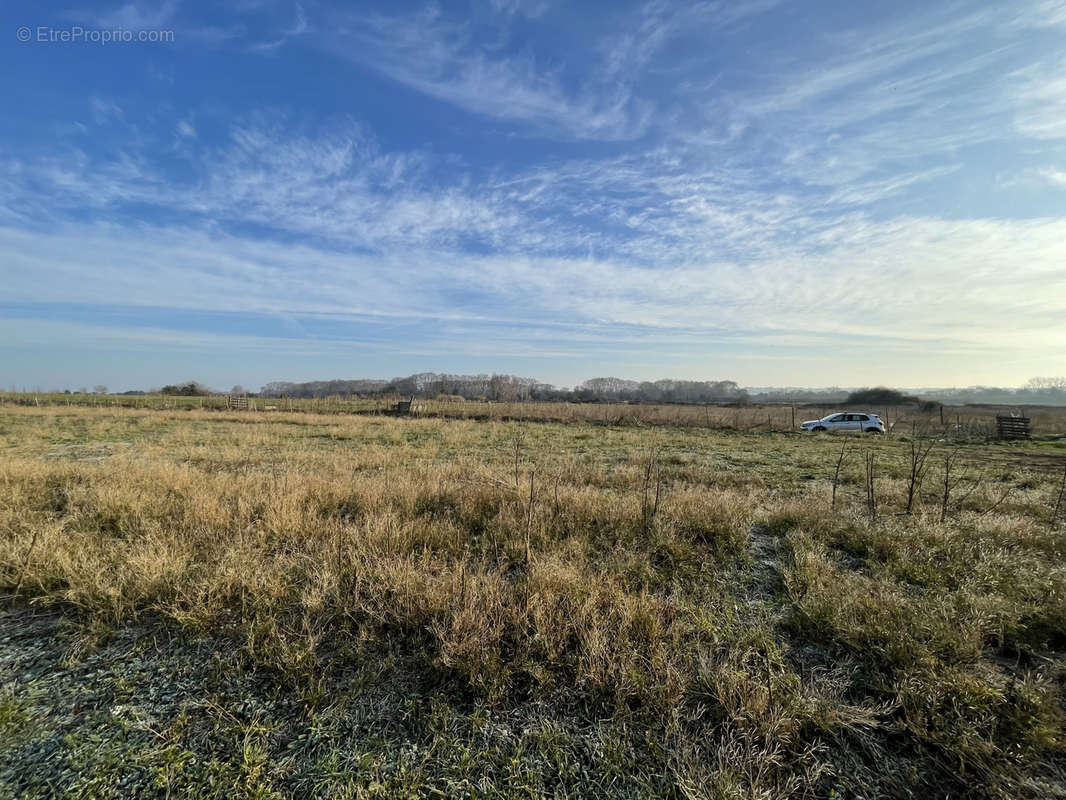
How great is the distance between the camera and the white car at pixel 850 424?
24.5 meters

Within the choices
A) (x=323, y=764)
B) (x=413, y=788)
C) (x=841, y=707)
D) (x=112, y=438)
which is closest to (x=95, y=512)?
(x=323, y=764)

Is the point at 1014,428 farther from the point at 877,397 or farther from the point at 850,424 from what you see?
the point at 877,397

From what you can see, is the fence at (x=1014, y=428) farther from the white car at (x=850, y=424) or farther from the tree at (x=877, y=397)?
the tree at (x=877, y=397)

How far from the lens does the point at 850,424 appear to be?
2514 cm

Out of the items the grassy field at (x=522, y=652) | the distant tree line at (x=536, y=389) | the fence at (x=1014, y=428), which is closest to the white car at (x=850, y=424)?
the fence at (x=1014, y=428)

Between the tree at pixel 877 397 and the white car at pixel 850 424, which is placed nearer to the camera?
the white car at pixel 850 424

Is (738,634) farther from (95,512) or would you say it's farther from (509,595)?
(95,512)

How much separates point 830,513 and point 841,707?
446 centimetres

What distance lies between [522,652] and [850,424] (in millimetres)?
29327

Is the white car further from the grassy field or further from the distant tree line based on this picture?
the distant tree line

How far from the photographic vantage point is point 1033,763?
2.24 metres

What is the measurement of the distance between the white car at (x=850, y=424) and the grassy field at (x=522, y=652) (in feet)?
73.8

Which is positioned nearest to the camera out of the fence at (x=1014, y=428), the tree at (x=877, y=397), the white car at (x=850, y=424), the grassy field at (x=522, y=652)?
the grassy field at (x=522, y=652)

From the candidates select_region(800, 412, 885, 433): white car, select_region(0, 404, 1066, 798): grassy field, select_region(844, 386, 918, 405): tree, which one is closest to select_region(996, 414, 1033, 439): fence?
select_region(800, 412, 885, 433): white car
